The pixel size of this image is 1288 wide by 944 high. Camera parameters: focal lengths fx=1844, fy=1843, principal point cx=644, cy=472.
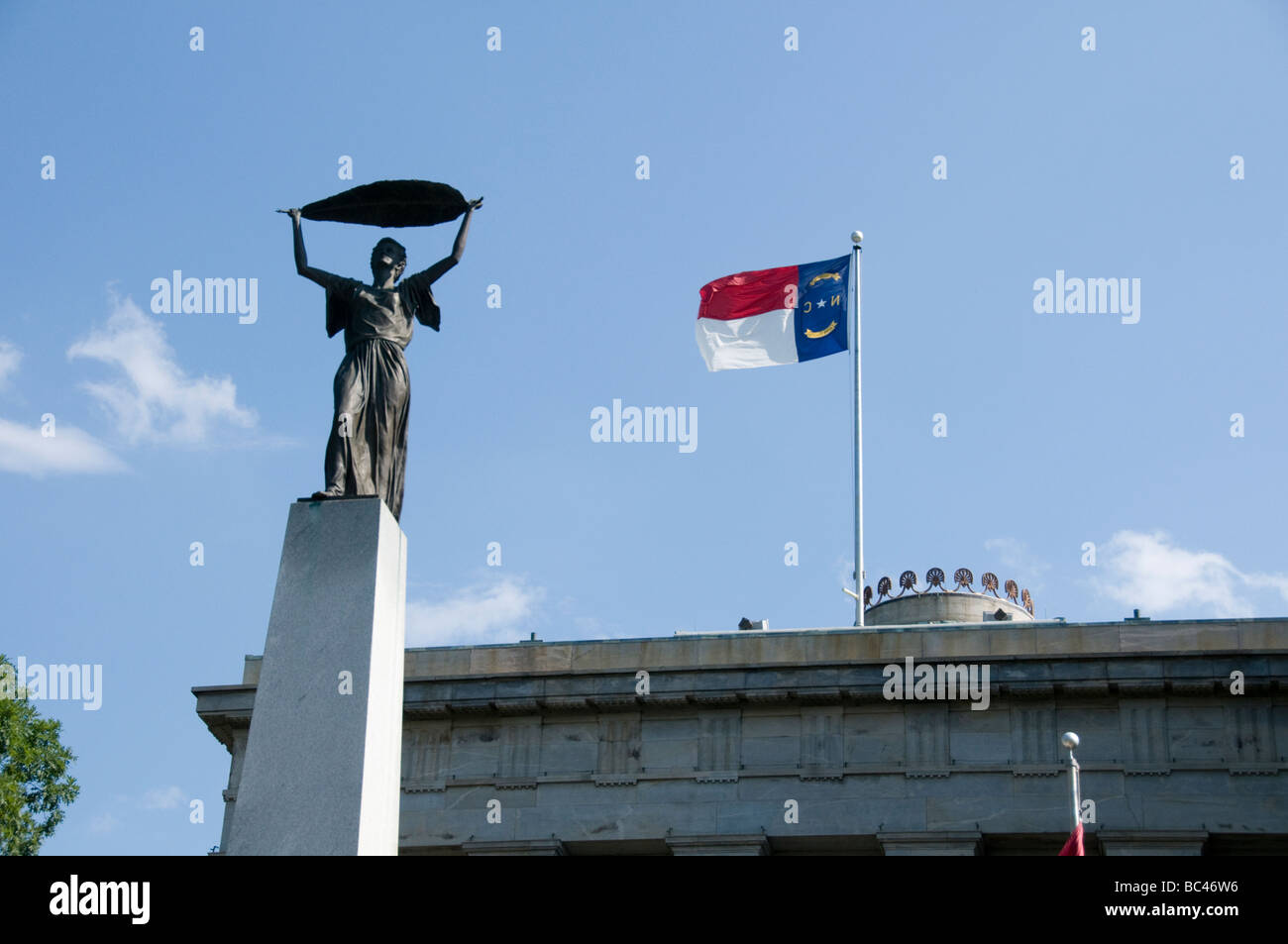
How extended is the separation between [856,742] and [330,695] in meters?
28.1

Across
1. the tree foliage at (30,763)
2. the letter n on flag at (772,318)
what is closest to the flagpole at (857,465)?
the letter n on flag at (772,318)

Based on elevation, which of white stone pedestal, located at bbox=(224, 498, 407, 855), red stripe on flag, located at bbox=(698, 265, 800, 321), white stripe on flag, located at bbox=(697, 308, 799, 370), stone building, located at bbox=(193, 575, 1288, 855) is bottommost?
white stone pedestal, located at bbox=(224, 498, 407, 855)

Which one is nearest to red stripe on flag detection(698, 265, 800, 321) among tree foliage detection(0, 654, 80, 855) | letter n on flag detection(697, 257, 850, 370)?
letter n on flag detection(697, 257, 850, 370)

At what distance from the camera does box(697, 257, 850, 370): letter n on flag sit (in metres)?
44.4

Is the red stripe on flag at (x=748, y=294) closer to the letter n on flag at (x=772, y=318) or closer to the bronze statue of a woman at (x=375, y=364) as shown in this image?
the letter n on flag at (x=772, y=318)

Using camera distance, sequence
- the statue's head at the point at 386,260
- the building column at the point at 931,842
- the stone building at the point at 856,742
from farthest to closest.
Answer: the stone building at the point at 856,742 < the building column at the point at 931,842 < the statue's head at the point at 386,260

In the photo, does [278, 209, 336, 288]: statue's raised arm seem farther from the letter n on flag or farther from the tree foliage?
the tree foliage

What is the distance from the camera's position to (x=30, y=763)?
53.2 metres

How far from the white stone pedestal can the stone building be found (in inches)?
1040

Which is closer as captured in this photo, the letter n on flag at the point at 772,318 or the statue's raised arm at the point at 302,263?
the statue's raised arm at the point at 302,263

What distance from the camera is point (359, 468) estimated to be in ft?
54.7

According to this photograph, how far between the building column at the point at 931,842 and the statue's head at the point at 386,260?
84.7 feet

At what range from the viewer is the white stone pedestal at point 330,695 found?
14789mm
